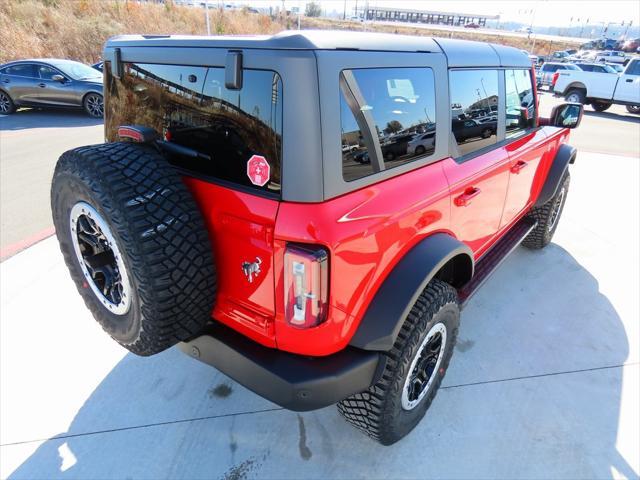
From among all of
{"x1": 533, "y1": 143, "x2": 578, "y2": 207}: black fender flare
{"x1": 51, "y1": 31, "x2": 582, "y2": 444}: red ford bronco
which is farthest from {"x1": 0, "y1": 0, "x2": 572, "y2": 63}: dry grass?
{"x1": 533, "y1": 143, "x2": 578, "y2": 207}: black fender flare

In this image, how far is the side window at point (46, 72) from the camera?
10406 mm

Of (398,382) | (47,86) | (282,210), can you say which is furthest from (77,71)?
(398,382)

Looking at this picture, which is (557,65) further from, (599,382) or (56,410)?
(56,410)

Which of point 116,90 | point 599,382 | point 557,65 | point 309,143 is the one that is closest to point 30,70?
point 116,90

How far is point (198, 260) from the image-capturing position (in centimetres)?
164

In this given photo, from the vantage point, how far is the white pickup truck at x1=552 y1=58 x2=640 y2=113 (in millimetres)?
14552

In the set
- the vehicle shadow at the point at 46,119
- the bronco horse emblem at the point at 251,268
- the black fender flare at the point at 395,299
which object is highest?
the bronco horse emblem at the point at 251,268

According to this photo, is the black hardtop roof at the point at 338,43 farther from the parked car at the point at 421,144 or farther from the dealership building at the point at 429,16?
the dealership building at the point at 429,16

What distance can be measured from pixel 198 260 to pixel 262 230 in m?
0.31

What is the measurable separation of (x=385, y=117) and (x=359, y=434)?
1.72 meters

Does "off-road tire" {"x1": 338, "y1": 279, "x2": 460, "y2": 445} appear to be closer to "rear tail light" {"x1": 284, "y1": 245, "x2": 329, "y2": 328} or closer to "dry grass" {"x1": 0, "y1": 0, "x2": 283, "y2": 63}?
"rear tail light" {"x1": 284, "y1": 245, "x2": 329, "y2": 328}

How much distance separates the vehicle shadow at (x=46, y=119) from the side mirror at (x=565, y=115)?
32.5ft

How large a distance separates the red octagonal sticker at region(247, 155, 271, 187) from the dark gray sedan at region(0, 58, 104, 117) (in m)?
10.8

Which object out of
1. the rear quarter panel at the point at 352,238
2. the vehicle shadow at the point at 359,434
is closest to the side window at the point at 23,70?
the vehicle shadow at the point at 359,434
